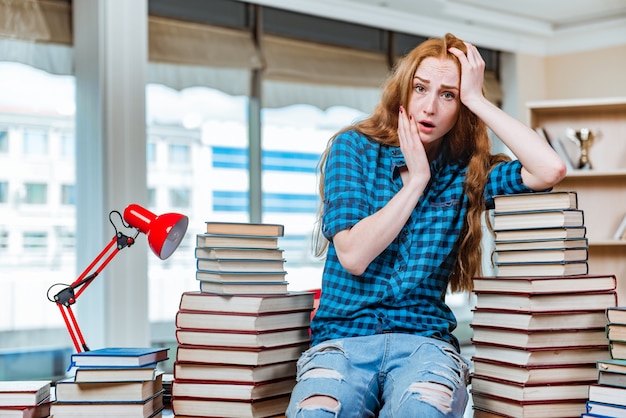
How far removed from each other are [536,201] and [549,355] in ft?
1.18

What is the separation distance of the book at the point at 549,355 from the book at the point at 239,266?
0.60m

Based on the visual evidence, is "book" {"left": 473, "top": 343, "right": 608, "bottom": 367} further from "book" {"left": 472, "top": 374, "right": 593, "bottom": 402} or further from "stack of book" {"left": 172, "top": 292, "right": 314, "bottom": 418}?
"stack of book" {"left": 172, "top": 292, "right": 314, "bottom": 418}

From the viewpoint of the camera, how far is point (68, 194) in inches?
164

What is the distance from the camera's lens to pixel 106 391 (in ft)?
6.05

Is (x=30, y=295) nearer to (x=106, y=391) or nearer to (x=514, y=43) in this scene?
(x=106, y=391)

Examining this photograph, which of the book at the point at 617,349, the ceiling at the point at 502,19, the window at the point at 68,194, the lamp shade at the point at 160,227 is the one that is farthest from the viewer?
the ceiling at the point at 502,19

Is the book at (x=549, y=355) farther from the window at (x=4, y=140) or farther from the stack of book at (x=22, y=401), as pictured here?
the window at (x=4, y=140)

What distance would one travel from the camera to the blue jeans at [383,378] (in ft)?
5.23

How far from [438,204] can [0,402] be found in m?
1.11

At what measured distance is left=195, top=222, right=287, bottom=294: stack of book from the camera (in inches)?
78.4

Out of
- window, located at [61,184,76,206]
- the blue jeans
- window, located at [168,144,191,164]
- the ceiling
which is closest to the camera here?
the blue jeans

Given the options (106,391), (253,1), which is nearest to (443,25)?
(253,1)

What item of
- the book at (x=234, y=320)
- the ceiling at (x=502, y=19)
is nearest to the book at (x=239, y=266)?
the book at (x=234, y=320)

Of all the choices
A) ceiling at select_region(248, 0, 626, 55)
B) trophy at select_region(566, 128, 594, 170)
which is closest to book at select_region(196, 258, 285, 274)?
trophy at select_region(566, 128, 594, 170)
